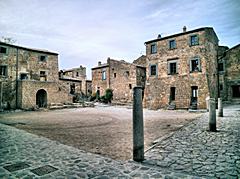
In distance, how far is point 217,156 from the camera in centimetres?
472

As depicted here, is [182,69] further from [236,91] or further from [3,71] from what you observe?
[3,71]

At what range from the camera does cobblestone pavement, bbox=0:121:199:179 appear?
12.5 feet

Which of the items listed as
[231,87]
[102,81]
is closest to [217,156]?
[231,87]

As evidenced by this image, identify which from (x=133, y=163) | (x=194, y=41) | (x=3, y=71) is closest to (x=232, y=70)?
(x=194, y=41)

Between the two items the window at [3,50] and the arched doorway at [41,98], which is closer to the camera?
the window at [3,50]

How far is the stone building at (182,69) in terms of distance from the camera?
70.3 feet

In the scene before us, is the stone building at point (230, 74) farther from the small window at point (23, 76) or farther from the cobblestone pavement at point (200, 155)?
the small window at point (23, 76)

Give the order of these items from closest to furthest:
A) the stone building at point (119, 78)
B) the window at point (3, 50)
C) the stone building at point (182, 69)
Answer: the stone building at point (182, 69)
the window at point (3, 50)
the stone building at point (119, 78)

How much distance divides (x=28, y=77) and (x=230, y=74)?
1212 inches

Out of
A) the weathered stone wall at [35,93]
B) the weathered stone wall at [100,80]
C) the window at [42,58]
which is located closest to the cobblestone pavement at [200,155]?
the weathered stone wall at [35,93]

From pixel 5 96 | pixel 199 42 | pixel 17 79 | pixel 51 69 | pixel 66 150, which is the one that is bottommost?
pixel 66 150

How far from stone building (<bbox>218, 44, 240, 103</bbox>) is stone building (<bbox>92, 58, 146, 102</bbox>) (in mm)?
12239

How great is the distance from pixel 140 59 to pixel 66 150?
3146 centimetres

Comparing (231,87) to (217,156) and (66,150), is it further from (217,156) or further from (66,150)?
(66,150)
